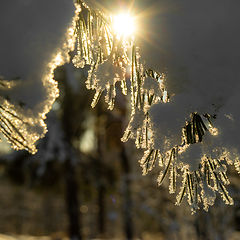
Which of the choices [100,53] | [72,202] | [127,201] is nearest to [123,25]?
[100,53]

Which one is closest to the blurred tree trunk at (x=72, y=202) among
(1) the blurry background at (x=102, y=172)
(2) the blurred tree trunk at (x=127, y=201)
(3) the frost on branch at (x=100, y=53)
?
(1) the blurry background at (x=102, y=172)

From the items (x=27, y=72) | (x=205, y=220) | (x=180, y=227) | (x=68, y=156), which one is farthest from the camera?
(x=68, y=156)

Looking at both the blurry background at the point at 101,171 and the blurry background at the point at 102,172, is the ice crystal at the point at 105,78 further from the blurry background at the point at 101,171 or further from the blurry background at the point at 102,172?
the blurry background at the point at 101,171

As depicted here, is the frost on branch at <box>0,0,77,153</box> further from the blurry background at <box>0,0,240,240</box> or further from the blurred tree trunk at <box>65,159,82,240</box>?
the blurred tree trunk at <box>65,159,82,240</box>

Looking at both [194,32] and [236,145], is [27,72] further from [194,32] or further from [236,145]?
[236,145]

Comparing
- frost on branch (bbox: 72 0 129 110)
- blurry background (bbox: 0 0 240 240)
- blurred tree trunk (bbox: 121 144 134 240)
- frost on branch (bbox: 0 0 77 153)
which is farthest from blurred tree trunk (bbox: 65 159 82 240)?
frost on branch (bbox: 0 0 77 153)

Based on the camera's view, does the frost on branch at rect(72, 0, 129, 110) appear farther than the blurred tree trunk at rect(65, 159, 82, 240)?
No

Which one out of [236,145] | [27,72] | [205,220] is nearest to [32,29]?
[27,72]

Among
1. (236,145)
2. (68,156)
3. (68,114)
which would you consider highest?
(68,114)
